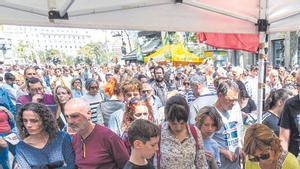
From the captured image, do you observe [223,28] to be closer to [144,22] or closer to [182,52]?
[144,22]

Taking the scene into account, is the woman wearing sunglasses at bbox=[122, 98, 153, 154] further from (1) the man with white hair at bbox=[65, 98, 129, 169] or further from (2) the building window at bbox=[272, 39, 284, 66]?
(2) the building window at bbox=[272, 39, 284, 66]

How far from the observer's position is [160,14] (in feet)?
10.6

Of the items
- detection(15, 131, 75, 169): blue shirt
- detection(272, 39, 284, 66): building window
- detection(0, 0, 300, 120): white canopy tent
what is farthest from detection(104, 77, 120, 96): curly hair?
detection(272, 39, 284, 66): building window

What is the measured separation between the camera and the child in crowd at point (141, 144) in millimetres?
2088

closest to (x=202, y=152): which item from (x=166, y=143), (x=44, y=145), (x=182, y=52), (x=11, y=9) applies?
(x=166, y=143)

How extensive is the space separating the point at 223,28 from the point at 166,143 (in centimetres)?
165

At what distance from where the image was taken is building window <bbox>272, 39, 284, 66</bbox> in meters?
21.9

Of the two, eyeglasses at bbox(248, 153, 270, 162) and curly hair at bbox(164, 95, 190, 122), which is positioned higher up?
curly hair at bbox(164, 95, 190, 122)

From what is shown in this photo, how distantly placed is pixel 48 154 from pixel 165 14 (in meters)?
1.82

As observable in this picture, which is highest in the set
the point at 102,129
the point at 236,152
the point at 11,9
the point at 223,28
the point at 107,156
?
the point at 11,9

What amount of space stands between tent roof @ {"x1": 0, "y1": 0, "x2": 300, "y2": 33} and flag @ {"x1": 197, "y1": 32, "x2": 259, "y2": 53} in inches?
16.5

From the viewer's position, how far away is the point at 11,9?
2834 millimetres

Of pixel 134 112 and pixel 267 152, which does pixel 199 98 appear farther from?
pixel 267 152

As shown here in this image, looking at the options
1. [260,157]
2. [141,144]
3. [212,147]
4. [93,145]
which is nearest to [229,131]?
[212,147]
